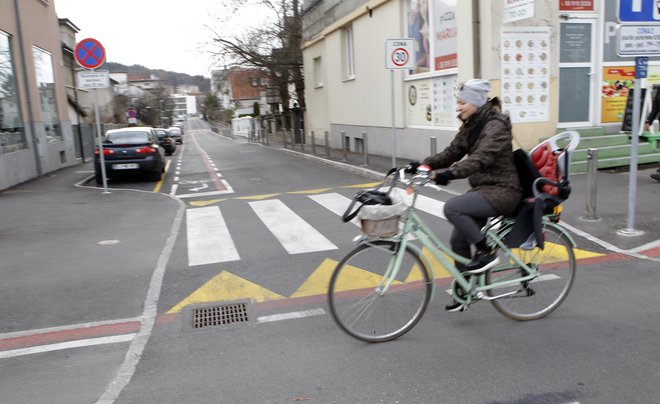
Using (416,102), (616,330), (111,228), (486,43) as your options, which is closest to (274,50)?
(416,102)


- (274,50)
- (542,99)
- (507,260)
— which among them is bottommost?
(507,260)

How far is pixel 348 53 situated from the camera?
2208 cm

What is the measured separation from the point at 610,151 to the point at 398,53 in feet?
16.4

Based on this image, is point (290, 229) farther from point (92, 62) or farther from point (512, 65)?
point (92, 62)

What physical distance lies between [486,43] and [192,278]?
27.9 ft

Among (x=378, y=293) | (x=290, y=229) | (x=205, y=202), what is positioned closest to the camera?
(x=378, y=293)

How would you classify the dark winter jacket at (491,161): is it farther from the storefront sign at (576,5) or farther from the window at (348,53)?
the window at (348,53)

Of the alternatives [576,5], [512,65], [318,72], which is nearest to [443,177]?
[512,65]

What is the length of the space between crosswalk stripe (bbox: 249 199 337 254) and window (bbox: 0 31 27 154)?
9038mm

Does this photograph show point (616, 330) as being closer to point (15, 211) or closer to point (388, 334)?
point (388, 334)

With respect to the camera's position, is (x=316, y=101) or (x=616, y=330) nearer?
(x=616, y=330)

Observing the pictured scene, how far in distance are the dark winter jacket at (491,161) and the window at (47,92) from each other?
1791 centimetres

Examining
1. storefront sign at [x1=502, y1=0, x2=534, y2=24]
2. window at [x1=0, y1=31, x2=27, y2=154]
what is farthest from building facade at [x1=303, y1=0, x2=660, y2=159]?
window at [x1=0, y1=31, x2=27, y2=154]

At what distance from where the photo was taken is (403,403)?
3182 millimetres
